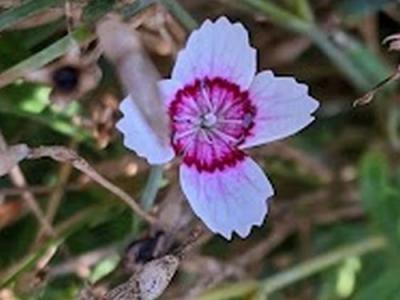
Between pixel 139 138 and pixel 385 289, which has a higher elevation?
pixel 139 138

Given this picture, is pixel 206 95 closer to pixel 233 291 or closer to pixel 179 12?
pixel 179 12

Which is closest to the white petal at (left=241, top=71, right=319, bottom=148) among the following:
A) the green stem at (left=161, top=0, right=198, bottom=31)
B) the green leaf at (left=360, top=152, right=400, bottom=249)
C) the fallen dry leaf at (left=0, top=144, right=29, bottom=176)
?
the green stem at (left=161, top=0, right=198, bottom=31)

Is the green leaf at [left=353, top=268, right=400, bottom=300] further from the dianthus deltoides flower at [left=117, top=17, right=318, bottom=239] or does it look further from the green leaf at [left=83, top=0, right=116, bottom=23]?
the green leaf at [left=83, top=0, right=116, bottom=23]

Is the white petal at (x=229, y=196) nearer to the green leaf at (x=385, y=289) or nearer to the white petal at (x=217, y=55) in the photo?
the white petal at (x=217, y=55)

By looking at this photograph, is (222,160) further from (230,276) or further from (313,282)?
(313,282)

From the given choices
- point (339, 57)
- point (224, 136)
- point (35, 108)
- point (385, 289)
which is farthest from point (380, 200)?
point (35, 108)

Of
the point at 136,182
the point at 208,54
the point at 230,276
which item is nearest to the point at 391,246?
the point at 230,276
